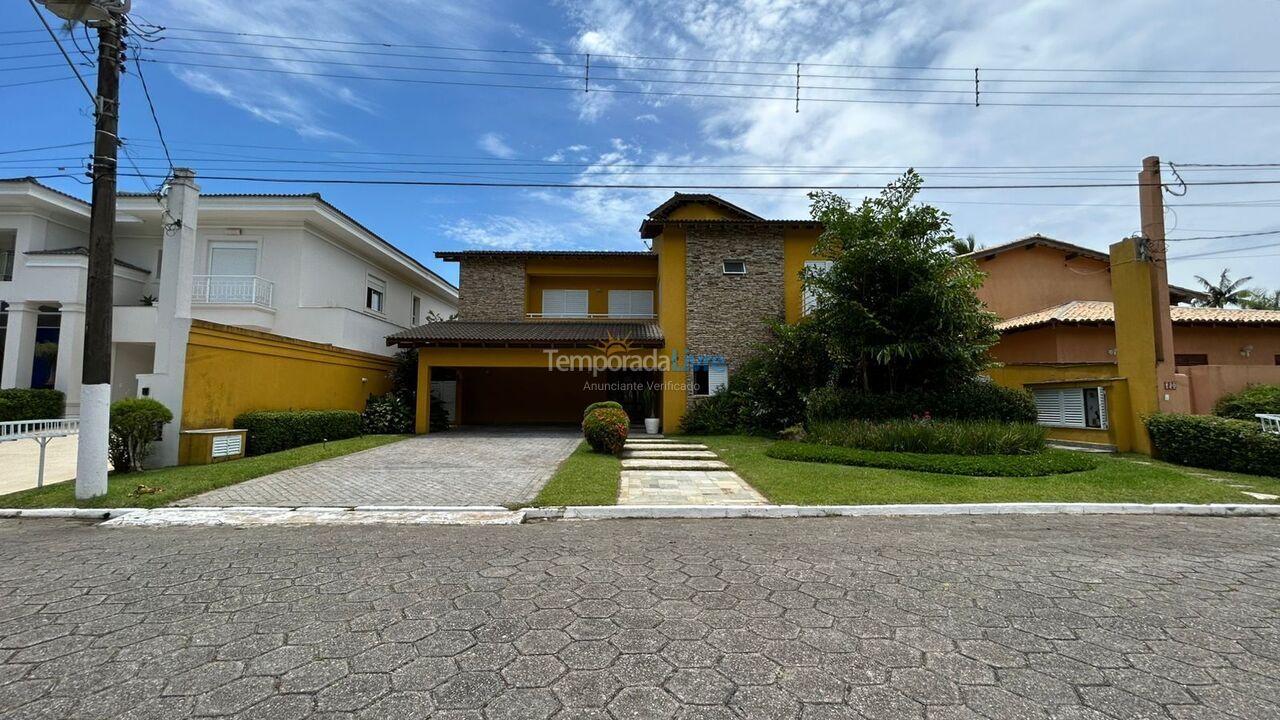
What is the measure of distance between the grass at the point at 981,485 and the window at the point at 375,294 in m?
15.9

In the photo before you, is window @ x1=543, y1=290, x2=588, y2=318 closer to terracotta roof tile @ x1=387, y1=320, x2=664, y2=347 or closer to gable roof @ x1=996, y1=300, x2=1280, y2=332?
terracotta roof tile @ x1=387, y1=320, x2=664, y2=347

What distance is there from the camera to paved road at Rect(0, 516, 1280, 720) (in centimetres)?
252

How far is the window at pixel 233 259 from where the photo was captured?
678 inches

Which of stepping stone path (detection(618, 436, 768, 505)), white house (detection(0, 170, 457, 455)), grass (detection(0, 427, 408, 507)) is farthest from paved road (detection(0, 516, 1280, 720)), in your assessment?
white house (detection(0, 170, 457, 455))

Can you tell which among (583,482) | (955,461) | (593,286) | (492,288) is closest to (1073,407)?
(955,461)

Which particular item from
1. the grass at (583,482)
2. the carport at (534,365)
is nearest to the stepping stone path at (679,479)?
the grass at (583,482)

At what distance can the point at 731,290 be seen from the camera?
1759 cm

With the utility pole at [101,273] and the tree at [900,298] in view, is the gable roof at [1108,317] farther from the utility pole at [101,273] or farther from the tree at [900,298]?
the utility pole at [101,273]

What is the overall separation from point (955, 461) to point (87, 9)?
47.7 feet

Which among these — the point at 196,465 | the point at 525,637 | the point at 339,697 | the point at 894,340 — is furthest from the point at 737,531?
the point at 196,465

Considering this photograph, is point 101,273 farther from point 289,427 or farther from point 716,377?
point 716,377

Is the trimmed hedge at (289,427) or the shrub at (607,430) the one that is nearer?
the trimmed hedge at (289,427)

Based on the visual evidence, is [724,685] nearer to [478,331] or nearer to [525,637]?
[525,637]

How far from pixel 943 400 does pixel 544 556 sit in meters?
11.0
